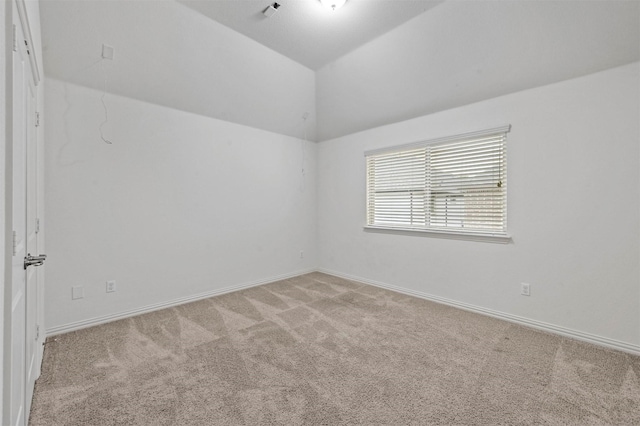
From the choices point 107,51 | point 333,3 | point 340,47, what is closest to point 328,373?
point 333,3

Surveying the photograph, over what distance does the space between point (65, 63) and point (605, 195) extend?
16.6ft

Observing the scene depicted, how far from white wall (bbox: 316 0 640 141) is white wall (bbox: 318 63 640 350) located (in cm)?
19

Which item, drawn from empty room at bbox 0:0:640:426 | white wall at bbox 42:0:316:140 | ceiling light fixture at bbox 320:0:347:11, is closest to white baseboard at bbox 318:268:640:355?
empty room at bbox 0:0:640:426

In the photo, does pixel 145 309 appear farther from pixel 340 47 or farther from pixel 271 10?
pixel 340 47

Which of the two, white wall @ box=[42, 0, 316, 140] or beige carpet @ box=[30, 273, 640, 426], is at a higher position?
white wall @ box=[42, 0, 316, 140]

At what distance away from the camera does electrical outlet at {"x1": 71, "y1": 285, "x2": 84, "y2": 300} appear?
2.80 m

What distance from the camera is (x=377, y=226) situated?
169 inches

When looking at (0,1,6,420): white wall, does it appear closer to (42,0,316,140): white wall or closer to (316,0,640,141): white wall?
(42,0,316,140): white wall

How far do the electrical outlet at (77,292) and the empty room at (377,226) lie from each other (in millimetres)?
13

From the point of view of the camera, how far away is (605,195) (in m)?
2.48

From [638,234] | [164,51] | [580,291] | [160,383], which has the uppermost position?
[164,51]

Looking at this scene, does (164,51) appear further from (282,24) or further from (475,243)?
(475,243)

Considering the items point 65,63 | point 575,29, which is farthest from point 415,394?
point 65,63

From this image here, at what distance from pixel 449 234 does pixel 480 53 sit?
1987 mm
